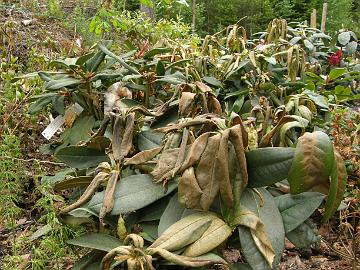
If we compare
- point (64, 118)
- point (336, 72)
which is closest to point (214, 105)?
point (64, 118)

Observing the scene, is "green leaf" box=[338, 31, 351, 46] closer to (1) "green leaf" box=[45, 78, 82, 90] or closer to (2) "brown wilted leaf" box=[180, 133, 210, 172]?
(1) "green leaf" box=[45, 78, 82, 90]

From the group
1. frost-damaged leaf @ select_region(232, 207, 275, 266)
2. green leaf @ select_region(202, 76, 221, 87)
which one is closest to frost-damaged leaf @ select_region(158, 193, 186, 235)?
frost-damaged leaf @ select_region(232, 207, 275, 266)

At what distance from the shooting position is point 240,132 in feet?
3.57

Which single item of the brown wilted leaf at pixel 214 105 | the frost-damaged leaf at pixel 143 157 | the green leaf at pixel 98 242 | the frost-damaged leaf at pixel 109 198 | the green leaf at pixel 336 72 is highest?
the brown wilted leaf at pixel 214 105

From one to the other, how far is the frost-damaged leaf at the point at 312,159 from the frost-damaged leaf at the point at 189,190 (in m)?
0.22

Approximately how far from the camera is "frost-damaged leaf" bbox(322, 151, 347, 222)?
118 cm

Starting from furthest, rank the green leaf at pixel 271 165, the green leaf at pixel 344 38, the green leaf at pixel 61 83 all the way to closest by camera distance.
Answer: the green leaf at pixel 344 38 → the green leaf at pixel 61 83 → the green leaf at pixel 271 165

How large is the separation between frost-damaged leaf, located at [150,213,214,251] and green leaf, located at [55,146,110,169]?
45 cm

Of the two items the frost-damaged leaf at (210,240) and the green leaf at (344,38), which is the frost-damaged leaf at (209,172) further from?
the green leaf at (344,38)

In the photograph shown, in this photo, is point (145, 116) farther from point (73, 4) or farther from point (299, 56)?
point (73, 4)

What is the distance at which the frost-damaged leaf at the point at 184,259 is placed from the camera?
1.01 metres

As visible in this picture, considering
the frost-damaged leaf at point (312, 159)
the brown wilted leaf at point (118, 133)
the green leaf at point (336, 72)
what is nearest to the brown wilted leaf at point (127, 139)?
the brown wilted leaf at point (118, 133)

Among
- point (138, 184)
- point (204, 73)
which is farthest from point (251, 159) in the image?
point (204, 73)

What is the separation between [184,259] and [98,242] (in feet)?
0.88
